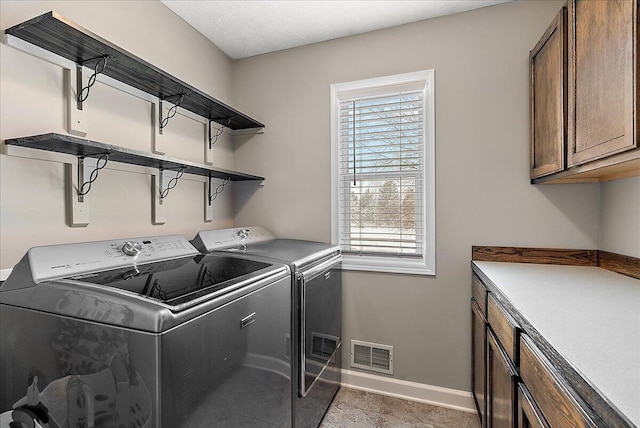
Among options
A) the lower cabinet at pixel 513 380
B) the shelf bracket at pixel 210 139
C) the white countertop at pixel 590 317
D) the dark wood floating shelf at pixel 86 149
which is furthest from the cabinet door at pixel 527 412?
the shelf bracket at pixel 210 139

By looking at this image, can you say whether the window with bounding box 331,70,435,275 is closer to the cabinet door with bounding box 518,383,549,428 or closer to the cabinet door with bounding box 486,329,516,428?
the cabinet door with bounding box 486,329,516,428

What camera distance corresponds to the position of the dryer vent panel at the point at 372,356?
7.50ft

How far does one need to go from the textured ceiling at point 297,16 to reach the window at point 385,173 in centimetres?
37

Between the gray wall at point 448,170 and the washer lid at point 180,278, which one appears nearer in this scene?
the washer lid at point 180,278

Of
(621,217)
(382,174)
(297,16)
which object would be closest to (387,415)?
(382,174)

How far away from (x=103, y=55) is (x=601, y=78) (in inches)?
80.1

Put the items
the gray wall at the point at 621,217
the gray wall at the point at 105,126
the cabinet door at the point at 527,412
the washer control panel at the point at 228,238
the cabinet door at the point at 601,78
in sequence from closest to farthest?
1. the cabinet door at the point at 527,412
2. the cabinet door at the point at 601,78
3. the gray wall at the point at 105,126
4. the gray wall at the point at 621,217
5. the washer control panel at the point at 228,238

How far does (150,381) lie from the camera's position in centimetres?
85

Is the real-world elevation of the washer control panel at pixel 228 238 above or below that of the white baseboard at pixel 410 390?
above

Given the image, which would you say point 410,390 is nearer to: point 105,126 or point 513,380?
point 513,380

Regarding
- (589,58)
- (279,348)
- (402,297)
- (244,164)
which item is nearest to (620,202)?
(589,58)

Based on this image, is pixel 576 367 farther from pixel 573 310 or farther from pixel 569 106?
pixel 569 106

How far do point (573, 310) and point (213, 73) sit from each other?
260 centimetres

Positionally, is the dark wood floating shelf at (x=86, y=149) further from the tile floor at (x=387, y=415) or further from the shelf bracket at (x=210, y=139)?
the tile floor at (x=387, y=415)
